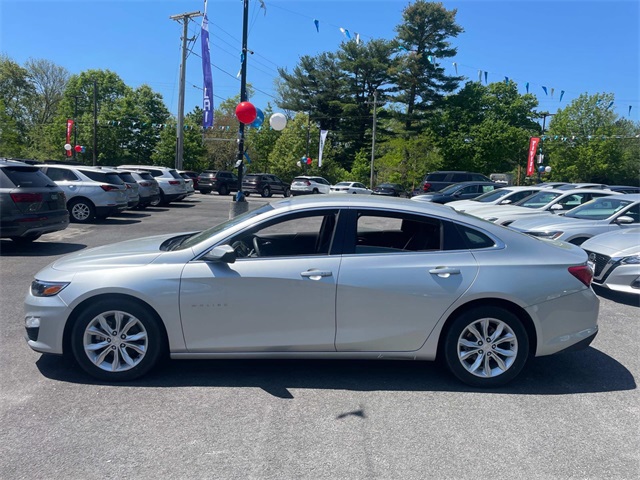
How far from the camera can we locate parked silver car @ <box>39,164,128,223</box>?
600 inches

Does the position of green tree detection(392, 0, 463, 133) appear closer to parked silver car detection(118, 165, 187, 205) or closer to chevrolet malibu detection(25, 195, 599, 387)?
parked silver car detection(118, 165, 187, 205)

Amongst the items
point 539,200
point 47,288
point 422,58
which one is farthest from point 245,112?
point 422,58

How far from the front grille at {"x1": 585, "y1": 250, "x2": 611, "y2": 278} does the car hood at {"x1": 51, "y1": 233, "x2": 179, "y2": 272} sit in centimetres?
580

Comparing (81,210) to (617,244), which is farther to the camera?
(81,210)

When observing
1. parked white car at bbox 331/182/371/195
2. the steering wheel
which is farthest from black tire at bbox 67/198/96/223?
parked white car at bbox 331/182/371/195

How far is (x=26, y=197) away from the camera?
31.4 feet

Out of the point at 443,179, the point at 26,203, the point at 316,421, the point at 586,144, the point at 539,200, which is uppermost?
the point at 586,144

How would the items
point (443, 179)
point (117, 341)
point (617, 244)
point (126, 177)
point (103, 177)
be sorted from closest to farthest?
point (117, 341), point (617, 244), point (103, 177), point (126, 177), point (443, 179)

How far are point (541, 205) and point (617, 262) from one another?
6.62m

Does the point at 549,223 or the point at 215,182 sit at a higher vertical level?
the point at 215,182

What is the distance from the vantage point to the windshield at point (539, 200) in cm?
1346

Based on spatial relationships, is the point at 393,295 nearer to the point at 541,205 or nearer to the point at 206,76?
the point at 541,205

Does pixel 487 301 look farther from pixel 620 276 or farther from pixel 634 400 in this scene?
pixel 620 276

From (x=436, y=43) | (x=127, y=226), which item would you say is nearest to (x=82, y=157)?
(x=436, y=43)
